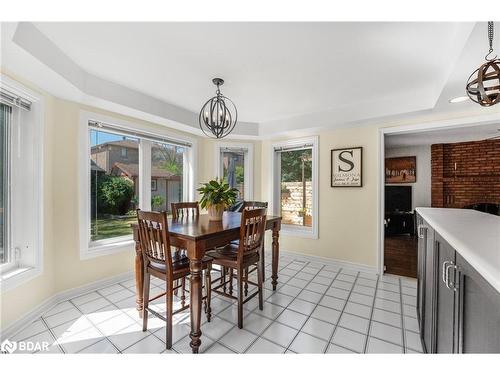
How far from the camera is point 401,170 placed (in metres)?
6.23

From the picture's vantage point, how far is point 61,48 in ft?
6.05

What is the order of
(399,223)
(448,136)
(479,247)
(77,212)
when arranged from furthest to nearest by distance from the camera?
1. (399,223)
2. (448,136)
3. (77,212)
4. (479,247)

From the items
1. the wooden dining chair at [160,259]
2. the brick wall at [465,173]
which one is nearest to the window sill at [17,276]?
the wooden dining chair at [160,259]

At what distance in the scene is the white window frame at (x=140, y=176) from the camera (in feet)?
8.27

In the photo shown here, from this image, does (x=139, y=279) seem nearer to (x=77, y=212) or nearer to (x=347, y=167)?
(x=77, y=212)

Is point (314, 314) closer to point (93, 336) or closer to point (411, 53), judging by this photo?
point (93, 336)

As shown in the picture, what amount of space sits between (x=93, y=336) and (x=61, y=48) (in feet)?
7.54

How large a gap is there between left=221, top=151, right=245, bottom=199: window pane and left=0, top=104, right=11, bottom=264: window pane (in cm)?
274

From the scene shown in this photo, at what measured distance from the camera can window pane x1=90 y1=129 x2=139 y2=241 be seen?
8.95 ft

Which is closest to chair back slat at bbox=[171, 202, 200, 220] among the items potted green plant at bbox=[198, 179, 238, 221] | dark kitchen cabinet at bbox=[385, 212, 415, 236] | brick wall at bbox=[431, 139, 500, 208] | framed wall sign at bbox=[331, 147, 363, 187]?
potted green plant at bbox=[198, 179, 238, 221]

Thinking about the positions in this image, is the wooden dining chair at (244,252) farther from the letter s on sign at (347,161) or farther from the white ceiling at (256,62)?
the letter s on sign at (347,161)

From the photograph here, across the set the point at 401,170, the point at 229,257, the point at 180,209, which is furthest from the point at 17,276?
the point at 401,170

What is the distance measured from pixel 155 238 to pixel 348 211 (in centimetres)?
278
